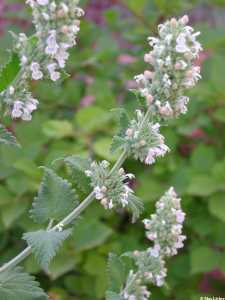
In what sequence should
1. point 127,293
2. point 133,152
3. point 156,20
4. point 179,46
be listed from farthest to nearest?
point 156,20 → point 127,293 → point 133,152 → point 179,46

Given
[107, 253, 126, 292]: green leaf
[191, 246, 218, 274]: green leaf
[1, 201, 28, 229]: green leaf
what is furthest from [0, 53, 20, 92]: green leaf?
[191, 246, 218, 274]: green leaf

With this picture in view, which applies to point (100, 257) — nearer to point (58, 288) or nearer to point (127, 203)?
point (58, 288)

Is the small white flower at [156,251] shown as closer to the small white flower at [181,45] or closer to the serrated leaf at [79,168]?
the serrated leaf at [79,168]

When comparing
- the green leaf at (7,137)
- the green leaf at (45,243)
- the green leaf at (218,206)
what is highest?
the green leaf at (218,206)

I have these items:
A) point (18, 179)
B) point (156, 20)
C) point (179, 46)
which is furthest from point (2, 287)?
point (156, 20)

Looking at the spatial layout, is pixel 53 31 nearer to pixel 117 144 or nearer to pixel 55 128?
pixel 117 144

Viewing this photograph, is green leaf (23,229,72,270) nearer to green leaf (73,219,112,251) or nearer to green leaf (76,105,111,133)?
green leaf (73,219,112,251)

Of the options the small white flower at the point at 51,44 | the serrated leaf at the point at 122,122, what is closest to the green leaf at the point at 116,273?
the serrated leaf at the point at 122,122
